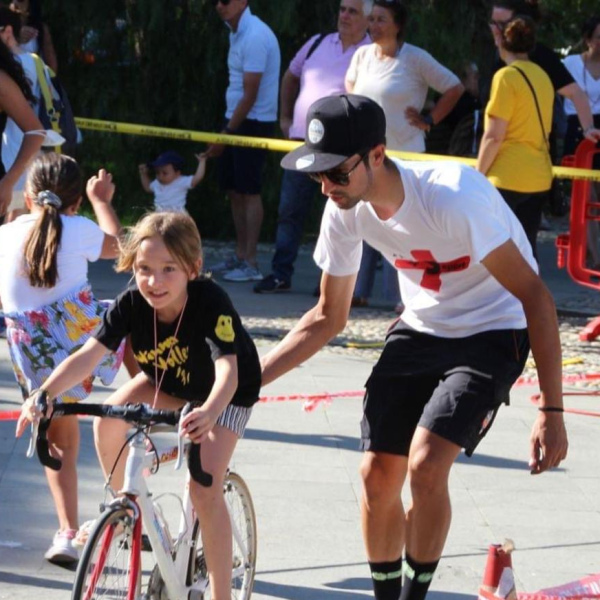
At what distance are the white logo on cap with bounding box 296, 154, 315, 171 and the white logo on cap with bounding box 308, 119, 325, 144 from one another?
0.17ft

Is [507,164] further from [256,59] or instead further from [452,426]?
[452,426]

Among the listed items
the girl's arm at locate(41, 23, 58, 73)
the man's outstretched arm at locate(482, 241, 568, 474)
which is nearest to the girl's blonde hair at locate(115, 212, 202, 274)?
the man's outstretched arm at locate(482, 241, 568, 474)

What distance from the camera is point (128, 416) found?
3779mm

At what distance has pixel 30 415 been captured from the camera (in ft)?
12.6

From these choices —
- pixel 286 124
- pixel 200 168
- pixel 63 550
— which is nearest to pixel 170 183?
pixel 200 168

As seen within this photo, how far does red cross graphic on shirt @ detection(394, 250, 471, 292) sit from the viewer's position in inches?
167

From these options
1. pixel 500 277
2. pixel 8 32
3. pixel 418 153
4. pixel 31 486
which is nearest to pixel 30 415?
pixel 500 277

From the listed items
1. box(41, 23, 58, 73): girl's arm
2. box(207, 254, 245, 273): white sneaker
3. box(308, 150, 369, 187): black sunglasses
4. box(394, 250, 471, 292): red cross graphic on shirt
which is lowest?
box(207, 254, 245, 273): white sneaker

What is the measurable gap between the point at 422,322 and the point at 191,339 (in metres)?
0.77

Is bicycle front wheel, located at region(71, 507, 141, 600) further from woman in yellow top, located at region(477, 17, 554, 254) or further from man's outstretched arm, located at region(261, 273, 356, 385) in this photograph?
woman in yellow top, located at region(477, 17, 554, 254)

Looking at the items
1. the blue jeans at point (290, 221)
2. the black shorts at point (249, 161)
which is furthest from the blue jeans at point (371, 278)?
the black shorts at point (249, 161)

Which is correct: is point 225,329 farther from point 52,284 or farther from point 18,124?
point 18,124

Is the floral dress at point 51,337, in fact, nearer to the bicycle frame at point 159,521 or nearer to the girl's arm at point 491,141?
the bicycle frame at point 159,521

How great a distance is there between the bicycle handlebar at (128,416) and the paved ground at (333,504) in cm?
98
